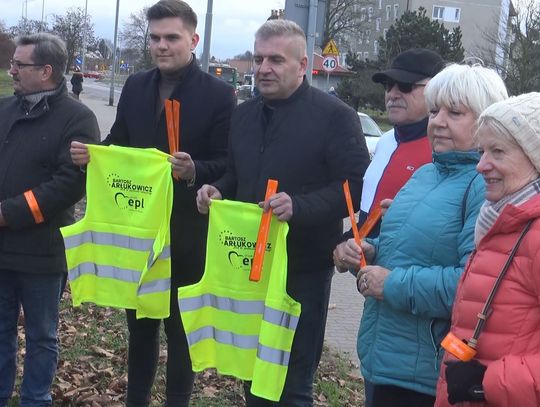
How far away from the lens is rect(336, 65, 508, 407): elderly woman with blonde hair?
116 inches

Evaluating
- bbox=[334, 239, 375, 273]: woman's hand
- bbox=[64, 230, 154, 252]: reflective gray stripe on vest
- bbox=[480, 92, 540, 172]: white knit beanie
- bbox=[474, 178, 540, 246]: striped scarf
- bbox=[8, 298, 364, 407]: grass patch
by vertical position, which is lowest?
bbox=[8, 298, 364, 407]: grass patch

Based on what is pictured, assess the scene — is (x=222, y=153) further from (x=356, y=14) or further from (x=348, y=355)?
(x=356, y=14)

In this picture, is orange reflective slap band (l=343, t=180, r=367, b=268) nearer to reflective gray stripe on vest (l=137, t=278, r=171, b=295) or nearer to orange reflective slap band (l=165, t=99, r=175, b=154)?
orange reflective slap band (l=165, t=99, r=175, b=154)

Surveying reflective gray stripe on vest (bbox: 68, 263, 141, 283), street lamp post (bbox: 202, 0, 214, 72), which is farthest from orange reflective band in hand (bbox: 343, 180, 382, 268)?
street lamp post (bbox: 202, 0, 214, 72)

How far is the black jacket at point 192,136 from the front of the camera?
4.50 meters

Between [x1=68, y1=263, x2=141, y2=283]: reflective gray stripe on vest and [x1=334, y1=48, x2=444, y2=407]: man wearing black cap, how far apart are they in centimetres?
133

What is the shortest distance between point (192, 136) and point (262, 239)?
104 cm

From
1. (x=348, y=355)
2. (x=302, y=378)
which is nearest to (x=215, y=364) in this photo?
(x=302, y=378)

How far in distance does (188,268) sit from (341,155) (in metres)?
1.27

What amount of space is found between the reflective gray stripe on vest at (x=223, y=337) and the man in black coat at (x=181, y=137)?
1.85 ft

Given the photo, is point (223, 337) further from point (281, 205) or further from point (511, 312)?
point (511, 312)

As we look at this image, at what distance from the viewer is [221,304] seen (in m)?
4.01

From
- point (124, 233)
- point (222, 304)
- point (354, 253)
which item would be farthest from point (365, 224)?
point (124, 233)

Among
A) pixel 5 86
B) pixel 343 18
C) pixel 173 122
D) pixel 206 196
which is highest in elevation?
pixel 343 18
